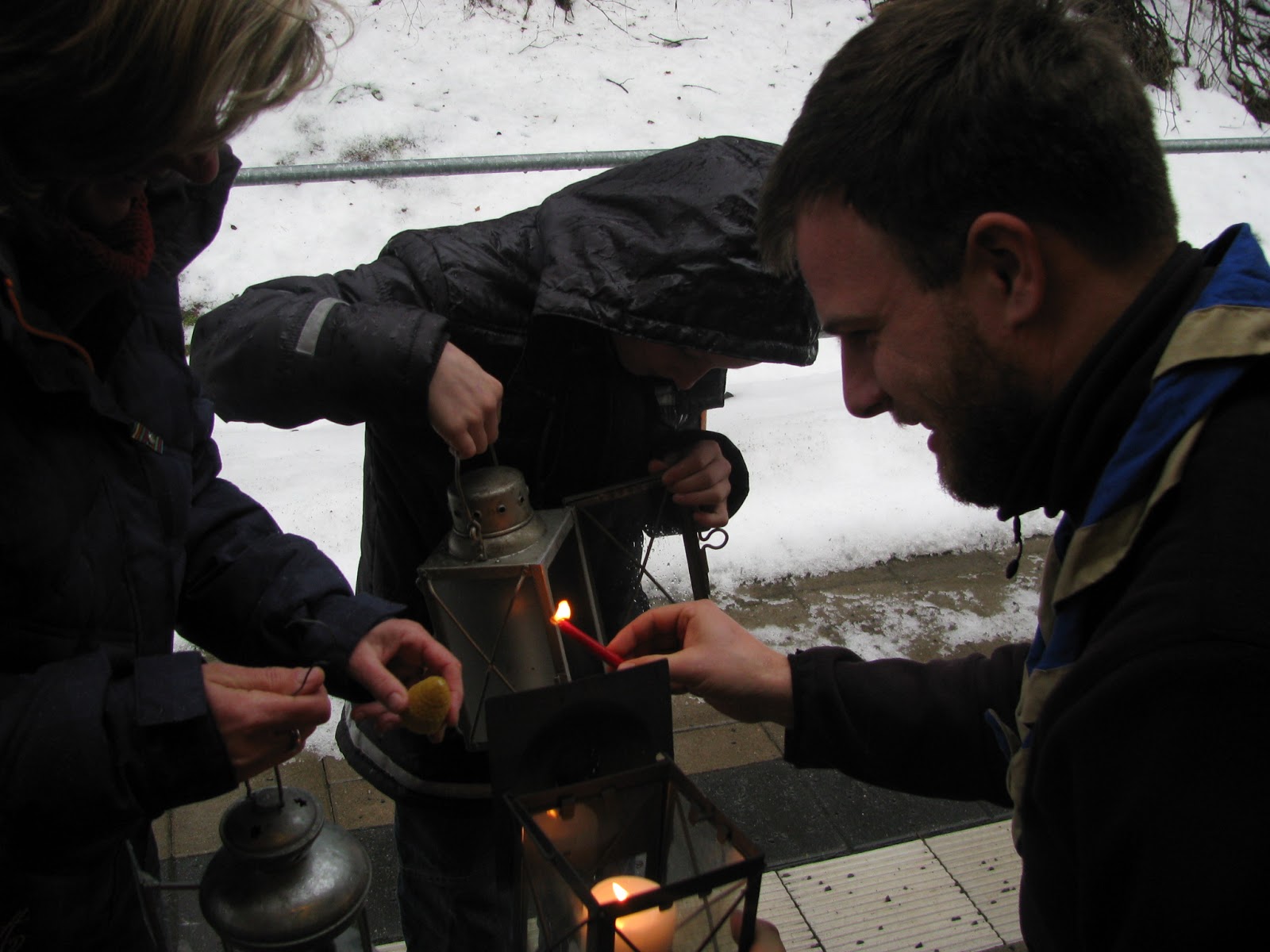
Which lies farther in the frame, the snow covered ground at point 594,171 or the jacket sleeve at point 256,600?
the snow covered ground at point 594,171

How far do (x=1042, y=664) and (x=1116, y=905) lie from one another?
0.92 feet

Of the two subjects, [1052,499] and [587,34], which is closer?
→ [1052,499]

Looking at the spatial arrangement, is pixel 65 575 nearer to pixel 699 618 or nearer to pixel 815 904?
pixel 699 618

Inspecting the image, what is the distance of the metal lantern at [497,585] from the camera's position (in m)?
1.70

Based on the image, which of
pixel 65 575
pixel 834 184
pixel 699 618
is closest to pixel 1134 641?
pixel 834 184

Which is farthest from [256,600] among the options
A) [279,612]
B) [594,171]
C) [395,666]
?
[594,171]

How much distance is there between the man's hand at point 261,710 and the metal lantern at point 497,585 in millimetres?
313

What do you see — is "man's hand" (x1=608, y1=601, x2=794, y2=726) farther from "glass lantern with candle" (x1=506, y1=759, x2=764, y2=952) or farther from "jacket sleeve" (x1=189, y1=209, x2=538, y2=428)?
"jacket sleeve" (x1=189, y1=209, x2=538, y2=428)

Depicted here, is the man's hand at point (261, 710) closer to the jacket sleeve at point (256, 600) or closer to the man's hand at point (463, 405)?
the jacket sleeve at point (256, 600)

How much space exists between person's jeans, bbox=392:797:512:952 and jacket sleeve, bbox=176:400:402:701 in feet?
1.66

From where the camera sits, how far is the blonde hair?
3.73 feet

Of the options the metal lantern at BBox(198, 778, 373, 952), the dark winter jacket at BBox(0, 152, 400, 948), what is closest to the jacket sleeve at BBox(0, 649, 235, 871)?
the dark winter jacket at BBox(0, 152, 400, 948)

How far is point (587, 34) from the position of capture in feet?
27.3

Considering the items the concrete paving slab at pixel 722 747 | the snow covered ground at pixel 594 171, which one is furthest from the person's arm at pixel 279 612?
the snow covered ground at pixel 594 171
